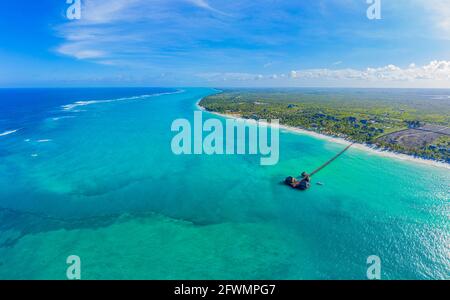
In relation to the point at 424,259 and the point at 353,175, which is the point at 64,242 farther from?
the point at 353,175

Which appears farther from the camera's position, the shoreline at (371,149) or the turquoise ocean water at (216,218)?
the shoreline at (371,149)

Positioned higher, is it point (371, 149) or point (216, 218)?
point (371, 149)

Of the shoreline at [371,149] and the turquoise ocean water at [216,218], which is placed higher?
the shoreline at [371,149]

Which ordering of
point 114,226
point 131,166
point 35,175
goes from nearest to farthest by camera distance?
1. point 114,226
2. point 35,175
3. point 131,166

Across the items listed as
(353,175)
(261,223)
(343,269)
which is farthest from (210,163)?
(343,269)

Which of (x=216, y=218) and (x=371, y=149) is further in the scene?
(x=371, y=149)

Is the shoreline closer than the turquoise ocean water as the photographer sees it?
No

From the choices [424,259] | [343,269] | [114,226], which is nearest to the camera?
[343,269]

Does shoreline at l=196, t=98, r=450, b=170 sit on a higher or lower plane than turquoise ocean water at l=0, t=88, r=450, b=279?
higher
